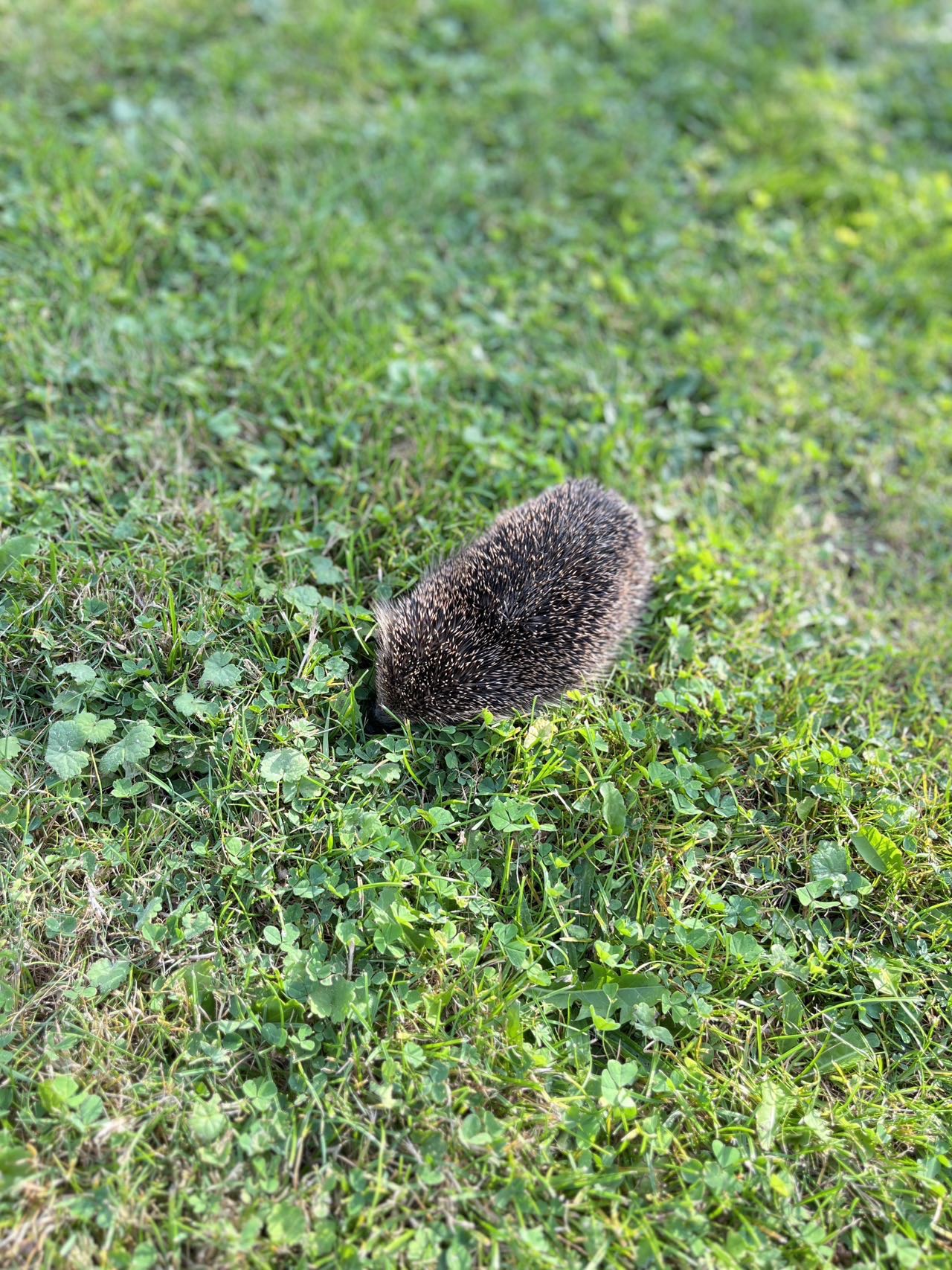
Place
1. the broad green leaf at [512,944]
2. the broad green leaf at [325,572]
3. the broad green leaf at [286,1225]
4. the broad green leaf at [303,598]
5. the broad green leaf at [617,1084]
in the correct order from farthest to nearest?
the broad green leaf at [325,572] → the broad green leaf at [303,598] → the broad green leaf at [512,944] → the broad green leaf at [617,1084] → the broad green leaf at [286,1225]

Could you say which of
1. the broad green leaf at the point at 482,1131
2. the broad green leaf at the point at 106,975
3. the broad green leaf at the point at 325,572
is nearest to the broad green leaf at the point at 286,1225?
the broad green leaf at the point at 482,1131

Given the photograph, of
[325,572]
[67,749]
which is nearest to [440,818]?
[325,572]

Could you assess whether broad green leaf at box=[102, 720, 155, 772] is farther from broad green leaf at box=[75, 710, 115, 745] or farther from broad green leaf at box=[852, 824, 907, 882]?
broad green leaf at box=[852, 824, 907, 882]

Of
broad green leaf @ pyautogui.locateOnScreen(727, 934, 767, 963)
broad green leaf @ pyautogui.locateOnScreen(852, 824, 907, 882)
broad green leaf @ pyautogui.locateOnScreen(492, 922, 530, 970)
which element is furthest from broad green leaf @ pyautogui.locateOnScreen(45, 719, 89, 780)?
broad green leaf @ pyautogui.locateOnScreen(852, 824, 907, 882)

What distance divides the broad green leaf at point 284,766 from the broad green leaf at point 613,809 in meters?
1.14

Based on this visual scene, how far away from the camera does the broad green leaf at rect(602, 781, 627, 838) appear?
11.3 feet

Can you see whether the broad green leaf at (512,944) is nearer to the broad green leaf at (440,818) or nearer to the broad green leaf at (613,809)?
the broad green leaf at (440,818)

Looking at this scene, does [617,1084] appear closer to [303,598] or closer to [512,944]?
[512,944]

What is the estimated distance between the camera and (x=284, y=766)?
339 cm

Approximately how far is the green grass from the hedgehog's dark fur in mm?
169

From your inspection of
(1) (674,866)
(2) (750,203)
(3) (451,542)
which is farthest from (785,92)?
(1) (674,866)

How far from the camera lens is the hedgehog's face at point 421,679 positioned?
3572 mm

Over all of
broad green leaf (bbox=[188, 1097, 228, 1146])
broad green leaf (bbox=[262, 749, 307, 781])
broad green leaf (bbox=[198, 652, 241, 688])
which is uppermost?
broad green leaf (bbox=[198, 652, 241, 688])

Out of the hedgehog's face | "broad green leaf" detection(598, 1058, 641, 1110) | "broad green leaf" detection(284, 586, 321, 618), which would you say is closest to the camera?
"broad green leaf" detection(598, 1058, 641, 1110)
